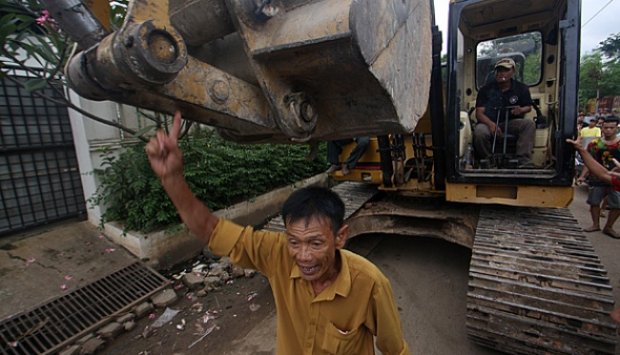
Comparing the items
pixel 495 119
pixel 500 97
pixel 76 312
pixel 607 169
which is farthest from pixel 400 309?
pixel 607 169

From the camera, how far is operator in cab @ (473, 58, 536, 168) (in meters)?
3.64

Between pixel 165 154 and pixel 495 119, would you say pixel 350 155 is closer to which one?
pixel 495 119

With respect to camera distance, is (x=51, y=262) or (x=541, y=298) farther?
(x=51, y=262)

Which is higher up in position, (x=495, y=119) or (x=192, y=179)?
(x=495, y=119)

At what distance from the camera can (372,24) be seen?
36.1 inches

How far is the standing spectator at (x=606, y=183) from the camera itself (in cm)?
477

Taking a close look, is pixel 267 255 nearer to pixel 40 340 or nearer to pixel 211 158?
pixel 40 340

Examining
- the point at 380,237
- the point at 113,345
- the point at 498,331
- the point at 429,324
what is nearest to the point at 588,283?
the point at 498,331

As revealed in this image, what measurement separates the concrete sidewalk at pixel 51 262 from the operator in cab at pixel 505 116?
464cm

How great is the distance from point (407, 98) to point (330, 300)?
86 cm

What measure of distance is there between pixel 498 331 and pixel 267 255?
1813mm

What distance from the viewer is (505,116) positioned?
12.7ft

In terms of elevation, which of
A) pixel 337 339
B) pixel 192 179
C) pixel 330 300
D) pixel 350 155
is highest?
pixel 350 155

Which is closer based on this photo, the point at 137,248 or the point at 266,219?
the point at 137,248
